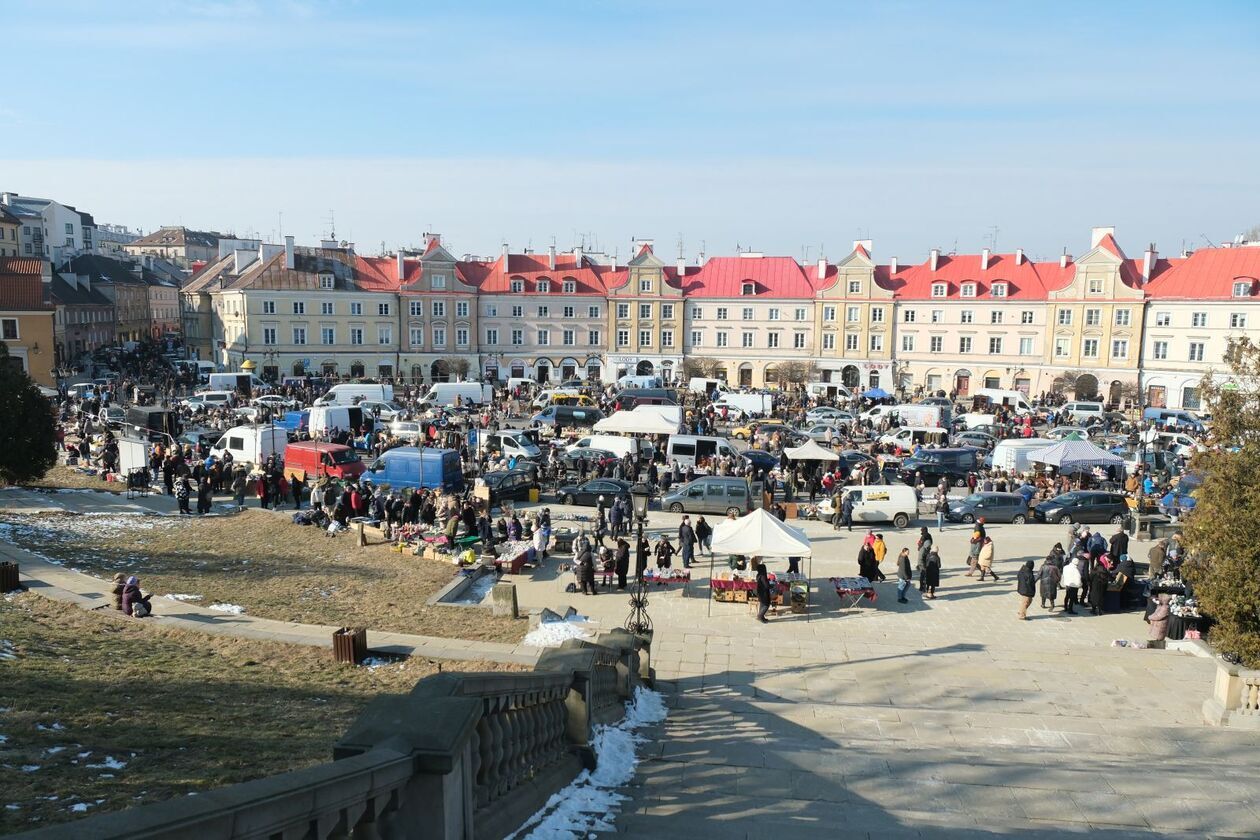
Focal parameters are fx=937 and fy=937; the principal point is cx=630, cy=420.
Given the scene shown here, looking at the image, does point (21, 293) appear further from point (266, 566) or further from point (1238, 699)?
point (1238, 699)

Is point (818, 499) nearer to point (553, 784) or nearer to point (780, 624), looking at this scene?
point (780, 624)

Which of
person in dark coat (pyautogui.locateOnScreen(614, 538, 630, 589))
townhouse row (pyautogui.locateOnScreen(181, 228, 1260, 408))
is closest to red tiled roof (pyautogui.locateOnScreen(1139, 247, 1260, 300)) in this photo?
townhouse row (pyautogui.locateOnScreen(181, 228, 1260, 408))

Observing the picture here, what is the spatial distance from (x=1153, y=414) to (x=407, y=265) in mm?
51311

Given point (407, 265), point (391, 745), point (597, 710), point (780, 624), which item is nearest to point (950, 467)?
point (780, 624)

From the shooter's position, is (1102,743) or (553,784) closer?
(553,784)

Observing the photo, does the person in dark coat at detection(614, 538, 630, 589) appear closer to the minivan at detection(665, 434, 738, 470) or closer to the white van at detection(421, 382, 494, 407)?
the minivan at detection(665, 434, 738, 470)

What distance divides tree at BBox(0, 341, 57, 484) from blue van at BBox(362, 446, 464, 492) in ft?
30.5

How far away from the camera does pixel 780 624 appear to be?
1870 centimetres

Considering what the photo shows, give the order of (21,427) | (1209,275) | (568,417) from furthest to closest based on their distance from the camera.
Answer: (1209,275)
(568,417)
(21,427)

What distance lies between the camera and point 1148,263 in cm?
6406

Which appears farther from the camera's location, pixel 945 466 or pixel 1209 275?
pixel 1209 275

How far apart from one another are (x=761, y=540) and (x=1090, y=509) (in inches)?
641

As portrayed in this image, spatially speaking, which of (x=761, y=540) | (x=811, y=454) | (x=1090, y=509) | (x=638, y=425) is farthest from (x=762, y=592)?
(x=638, y=425)

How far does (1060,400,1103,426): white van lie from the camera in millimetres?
52688
